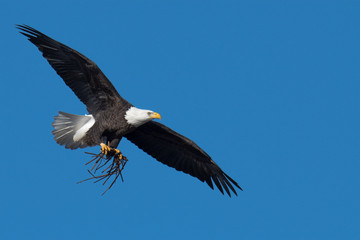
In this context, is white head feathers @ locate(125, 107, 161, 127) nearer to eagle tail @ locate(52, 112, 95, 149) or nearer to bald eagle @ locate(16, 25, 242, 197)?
bald eagle @ locate(16, 25, 242, 197)

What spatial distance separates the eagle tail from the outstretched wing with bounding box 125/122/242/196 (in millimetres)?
1082

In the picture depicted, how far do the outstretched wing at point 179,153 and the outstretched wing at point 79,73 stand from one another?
4.19ft

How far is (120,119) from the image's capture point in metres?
8.96

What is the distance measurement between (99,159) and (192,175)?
2.90 m

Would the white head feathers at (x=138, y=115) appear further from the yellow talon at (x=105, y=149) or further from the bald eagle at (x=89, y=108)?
the yellow talon at (x=105, y=149)

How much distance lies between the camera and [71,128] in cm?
961

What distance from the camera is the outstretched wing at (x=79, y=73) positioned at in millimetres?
8922

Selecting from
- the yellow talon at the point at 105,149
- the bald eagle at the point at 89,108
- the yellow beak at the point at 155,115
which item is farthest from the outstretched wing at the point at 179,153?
the yellow talon at the point at 105,149

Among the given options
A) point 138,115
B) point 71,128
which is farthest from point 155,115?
point 71,128

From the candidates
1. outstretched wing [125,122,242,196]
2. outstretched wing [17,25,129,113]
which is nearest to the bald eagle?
outstretched wing [17,25,129,113]

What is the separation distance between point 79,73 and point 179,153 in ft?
8.67

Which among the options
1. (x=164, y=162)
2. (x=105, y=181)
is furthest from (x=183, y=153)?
(x=105, y=181)

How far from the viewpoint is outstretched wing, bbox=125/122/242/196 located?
10.3 meters

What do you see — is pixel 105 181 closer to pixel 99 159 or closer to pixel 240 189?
pixel 99 159
